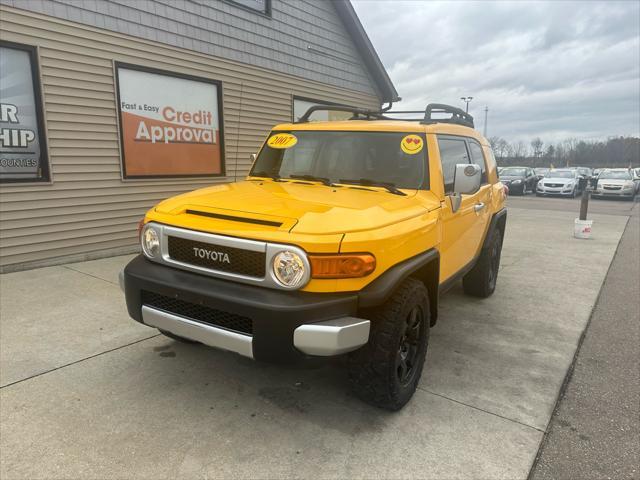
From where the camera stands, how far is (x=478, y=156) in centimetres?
480

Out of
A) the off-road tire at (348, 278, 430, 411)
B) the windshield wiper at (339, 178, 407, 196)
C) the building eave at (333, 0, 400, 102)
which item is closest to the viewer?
the off-road tire at (348, 278, 430, 411)

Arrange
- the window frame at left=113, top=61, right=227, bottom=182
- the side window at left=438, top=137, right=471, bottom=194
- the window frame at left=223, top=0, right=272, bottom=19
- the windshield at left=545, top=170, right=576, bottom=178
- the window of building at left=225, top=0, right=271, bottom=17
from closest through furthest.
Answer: the side window at left=438, top=137, right=471, bottom=194, the window frame at left=113, top=61, right=227, bottom=182, the window frame at left=223, top=0, right=272, bottom=19, the window of building at left=225, top=0, right=271, bottom=17, the windshield at left=545, top=170, right=576, bottom=178

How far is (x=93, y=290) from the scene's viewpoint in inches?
206

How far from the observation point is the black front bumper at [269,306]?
2354mm

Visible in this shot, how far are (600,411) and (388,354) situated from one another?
62.3 inches

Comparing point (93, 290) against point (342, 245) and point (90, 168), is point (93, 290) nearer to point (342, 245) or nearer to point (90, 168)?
point (90, 168)

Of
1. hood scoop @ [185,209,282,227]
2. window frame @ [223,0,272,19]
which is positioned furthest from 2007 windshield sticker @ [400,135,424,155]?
window frame @ [223,0,272,19]

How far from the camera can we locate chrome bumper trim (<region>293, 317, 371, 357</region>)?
7.63 ft

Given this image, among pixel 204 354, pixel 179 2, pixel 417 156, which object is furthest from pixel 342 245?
pixel 179 2

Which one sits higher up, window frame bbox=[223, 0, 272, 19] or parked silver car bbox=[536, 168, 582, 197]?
window frame bbox=[223, 0, 272, 19]

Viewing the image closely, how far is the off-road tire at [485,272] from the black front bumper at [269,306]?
2.93m

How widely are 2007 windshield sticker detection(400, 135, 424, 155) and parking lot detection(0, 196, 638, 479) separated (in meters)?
1.69

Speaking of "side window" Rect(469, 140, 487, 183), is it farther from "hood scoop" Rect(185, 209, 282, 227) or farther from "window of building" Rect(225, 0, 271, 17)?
"window of building" Rect(225, 0, 271, 17)

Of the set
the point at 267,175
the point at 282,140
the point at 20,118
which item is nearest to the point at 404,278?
the point at 267,175
